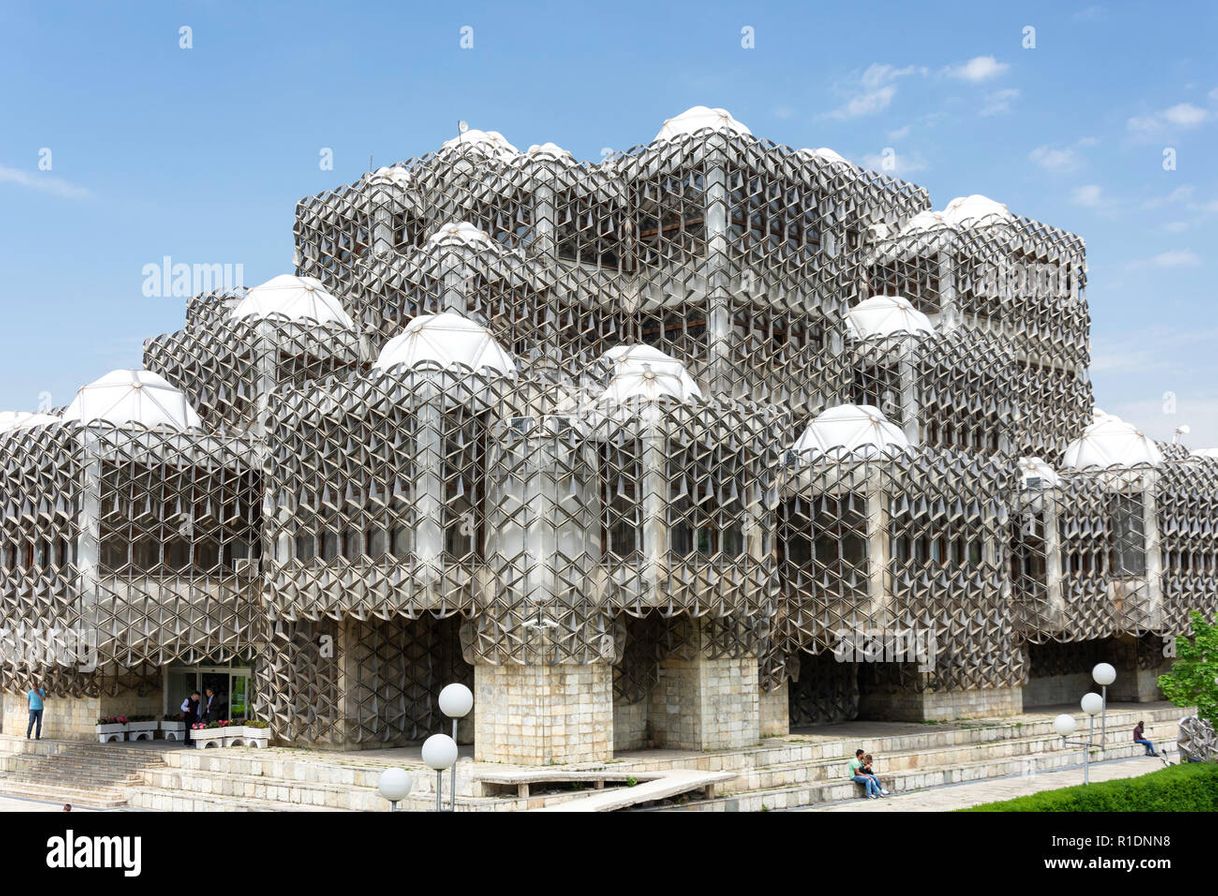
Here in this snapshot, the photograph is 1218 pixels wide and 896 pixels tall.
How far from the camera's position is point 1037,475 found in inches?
1984

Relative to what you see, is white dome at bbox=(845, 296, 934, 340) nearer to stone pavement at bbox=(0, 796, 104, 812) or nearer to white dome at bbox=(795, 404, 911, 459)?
white dome at bbox=(795, 404, 911, 459)

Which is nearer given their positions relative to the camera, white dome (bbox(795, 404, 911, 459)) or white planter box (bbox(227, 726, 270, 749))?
white planter box (bbox(227, 726, 270, 749))

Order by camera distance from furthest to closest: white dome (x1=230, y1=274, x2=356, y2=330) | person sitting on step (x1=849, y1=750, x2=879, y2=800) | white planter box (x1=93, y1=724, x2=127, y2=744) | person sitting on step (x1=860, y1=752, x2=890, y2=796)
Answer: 1. white dome (x1=230, y1=274, x2=356, y2=330)
2. white planter box (x1=93, y1=724, x2=127, y2=744)
3. person sitting on step (x1=860, y1=752, x2=890, y2=796)
4. person sitting on step (x1=849, y1=750, x2=879, y2=800)

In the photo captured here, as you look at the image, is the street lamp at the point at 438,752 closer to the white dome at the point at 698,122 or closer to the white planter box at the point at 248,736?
the white planter box at the point at 248,736

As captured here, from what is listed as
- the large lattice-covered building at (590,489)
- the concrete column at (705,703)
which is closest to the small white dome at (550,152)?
the large lattice-covered building at (590,489)

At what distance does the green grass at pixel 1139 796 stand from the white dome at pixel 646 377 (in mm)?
15170

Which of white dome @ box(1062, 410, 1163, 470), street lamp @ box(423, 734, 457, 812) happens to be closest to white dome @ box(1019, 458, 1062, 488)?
white dome @ box(1062, 410, 1163, 470)

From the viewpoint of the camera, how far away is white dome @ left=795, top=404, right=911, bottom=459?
1633 inches

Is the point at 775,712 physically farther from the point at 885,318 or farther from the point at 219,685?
the point at 219,685

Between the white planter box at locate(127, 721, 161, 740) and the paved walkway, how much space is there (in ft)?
74.1

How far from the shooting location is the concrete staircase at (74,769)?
33.3 meters

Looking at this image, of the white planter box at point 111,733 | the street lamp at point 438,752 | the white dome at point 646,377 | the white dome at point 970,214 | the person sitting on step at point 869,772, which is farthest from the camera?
the white dome at point 970,214

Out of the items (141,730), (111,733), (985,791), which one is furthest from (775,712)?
(111,733)
